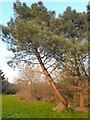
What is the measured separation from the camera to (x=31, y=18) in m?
9.96

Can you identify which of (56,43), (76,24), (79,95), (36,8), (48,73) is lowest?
(79,95)

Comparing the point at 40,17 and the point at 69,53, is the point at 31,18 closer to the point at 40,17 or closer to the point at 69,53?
the point at 40,17

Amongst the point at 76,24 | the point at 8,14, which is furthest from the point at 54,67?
the point at 8,14

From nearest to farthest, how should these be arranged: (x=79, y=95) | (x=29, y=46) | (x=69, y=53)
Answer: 1. (x=69, y=53)
2. (x=29, y=46)
3. (x=79, y=95)

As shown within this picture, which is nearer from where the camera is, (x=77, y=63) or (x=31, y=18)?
(x=77, y=63)

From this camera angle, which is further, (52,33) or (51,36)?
(52,33)

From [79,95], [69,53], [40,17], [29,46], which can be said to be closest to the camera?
[69,53]

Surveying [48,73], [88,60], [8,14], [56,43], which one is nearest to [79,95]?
[48,73]

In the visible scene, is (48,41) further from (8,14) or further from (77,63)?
(8,14)

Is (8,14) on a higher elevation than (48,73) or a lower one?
higher

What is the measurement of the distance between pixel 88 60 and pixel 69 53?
0.83 meters

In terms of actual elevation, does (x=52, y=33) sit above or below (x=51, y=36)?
above

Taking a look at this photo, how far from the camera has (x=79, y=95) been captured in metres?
10.8

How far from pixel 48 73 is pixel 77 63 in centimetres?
178
